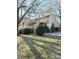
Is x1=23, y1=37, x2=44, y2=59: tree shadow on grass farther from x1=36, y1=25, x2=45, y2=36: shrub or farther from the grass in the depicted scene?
x1=36, y1=25, x2=45, y2=36: shrub

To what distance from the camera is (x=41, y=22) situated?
1.78 m

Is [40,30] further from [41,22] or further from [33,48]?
[33,48]

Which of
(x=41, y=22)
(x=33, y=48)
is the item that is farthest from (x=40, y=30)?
(x=33, y=48)

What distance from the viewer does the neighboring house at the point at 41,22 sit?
1.73 metres

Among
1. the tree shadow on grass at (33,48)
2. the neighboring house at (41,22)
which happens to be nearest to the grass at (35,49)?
the tree shadow on grass at (33,48)

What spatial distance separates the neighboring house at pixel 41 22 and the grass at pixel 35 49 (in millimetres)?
135

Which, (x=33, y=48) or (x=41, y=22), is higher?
(x=41, y=22)

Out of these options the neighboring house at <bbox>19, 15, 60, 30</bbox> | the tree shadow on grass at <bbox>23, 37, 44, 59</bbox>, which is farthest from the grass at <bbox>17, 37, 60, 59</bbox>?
the neighboring house at <bbox>19, 15, 60, 30</bbox>

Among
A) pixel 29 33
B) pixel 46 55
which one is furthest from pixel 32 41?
pixel 46 55

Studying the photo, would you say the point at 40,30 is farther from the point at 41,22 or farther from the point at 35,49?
the point at 35,49

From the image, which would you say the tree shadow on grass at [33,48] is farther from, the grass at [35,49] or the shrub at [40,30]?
the shrub at [40,30]

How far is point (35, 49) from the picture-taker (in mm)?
1757

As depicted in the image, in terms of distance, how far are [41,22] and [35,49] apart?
0.28 m

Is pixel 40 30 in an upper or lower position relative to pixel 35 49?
upper
